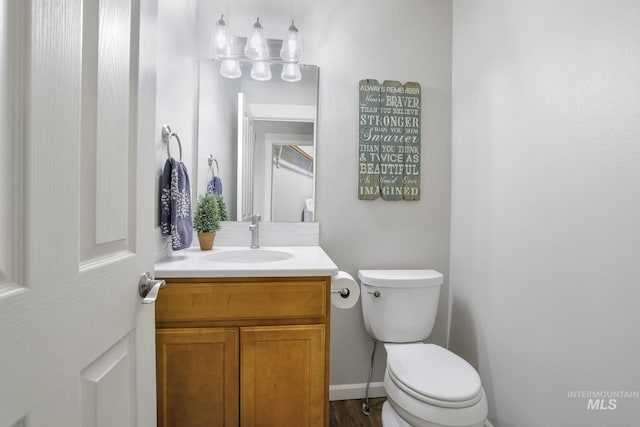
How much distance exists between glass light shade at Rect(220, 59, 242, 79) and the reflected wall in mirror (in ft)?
0.09

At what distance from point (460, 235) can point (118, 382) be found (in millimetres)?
1705

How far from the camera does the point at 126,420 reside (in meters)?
0.65

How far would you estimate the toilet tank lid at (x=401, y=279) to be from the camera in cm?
157

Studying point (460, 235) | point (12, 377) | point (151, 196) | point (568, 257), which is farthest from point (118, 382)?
point (460, 235)

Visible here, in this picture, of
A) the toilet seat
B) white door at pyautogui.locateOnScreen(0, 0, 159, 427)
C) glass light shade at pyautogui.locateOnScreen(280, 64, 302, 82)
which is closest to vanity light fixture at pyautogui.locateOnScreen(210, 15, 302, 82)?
glass light shade at pyautogui.locateOnScreen(280, 64, 302, 82)

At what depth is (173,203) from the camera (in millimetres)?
1316

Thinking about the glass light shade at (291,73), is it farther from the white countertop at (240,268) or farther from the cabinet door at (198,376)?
the cabinet door at (198,376)

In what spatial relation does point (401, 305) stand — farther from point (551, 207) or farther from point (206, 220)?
point (206, 220)

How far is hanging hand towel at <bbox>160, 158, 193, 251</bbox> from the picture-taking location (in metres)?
1.31

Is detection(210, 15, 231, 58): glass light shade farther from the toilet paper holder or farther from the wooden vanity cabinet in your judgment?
the toilet paper holder

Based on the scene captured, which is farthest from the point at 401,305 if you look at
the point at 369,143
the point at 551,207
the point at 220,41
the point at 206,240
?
the point at 220,41

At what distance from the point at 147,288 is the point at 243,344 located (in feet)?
1.89

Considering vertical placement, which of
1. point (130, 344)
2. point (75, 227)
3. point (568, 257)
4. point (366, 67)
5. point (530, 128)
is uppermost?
point (366, 67)

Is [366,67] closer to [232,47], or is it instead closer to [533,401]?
[232,47]
